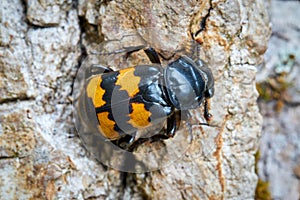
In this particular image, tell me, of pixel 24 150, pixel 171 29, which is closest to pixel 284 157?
pixel 171 29

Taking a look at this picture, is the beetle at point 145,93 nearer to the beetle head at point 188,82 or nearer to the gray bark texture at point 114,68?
the beetle head at point 188,82

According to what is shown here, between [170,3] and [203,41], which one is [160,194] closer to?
[203,41]

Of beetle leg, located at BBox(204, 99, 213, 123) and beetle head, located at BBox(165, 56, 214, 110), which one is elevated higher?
beetle head, located at BBox(165, 56, 214, 110)

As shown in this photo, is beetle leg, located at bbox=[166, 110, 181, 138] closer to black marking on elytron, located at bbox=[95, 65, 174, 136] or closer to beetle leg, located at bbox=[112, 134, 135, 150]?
black marking on elytron, located at bbox=[95, 65, 174, 136]

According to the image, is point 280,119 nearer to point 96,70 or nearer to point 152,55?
point 152,55

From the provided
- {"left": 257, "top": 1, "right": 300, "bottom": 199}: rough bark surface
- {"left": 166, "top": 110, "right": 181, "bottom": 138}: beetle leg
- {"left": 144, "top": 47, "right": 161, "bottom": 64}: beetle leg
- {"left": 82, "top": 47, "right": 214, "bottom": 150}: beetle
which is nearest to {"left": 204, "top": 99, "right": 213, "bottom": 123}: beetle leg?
{"left": 82, "top": 47, "right": 214, "bottom": 150}: beetle

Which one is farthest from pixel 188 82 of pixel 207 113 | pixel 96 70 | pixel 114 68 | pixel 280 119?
pixel 280 119
